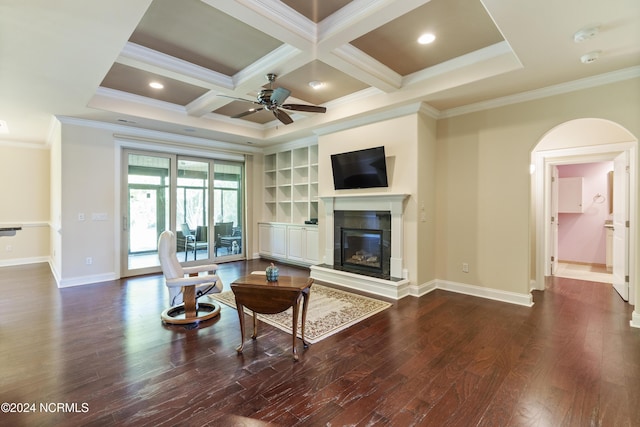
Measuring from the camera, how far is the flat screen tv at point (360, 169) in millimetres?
4641

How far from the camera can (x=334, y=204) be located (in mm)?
5363

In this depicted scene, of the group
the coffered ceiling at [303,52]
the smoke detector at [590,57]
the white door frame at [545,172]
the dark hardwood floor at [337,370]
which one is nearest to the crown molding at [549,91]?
the coffered ceiling at [303,52]

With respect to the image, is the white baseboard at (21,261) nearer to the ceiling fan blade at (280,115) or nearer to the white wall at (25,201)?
the white wall at (25,201)

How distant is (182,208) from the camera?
6172 mm

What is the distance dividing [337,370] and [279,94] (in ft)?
9.09

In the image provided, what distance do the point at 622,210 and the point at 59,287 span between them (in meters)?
8.45

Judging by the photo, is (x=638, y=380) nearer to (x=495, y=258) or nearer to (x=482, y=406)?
(x=482, y=406)

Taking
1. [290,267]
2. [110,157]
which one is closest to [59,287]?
[110,157]

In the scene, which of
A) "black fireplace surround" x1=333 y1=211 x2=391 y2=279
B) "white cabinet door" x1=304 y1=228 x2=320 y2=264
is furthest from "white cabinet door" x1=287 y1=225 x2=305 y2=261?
"black fireplace surround" x1=333 y1=211 x2=391 y2=279

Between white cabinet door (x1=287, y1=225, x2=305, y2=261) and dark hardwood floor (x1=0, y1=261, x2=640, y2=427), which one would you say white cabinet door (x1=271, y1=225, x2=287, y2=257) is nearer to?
white cabinet door (x1=287, y1=225, x2=305, y2=261)

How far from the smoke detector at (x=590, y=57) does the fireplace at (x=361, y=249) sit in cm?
304

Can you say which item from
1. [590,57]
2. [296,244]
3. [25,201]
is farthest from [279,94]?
A: [25,201]

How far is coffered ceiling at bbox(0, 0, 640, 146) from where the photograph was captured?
2367mm

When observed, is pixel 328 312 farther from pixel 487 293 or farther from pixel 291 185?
pixel 291 185
